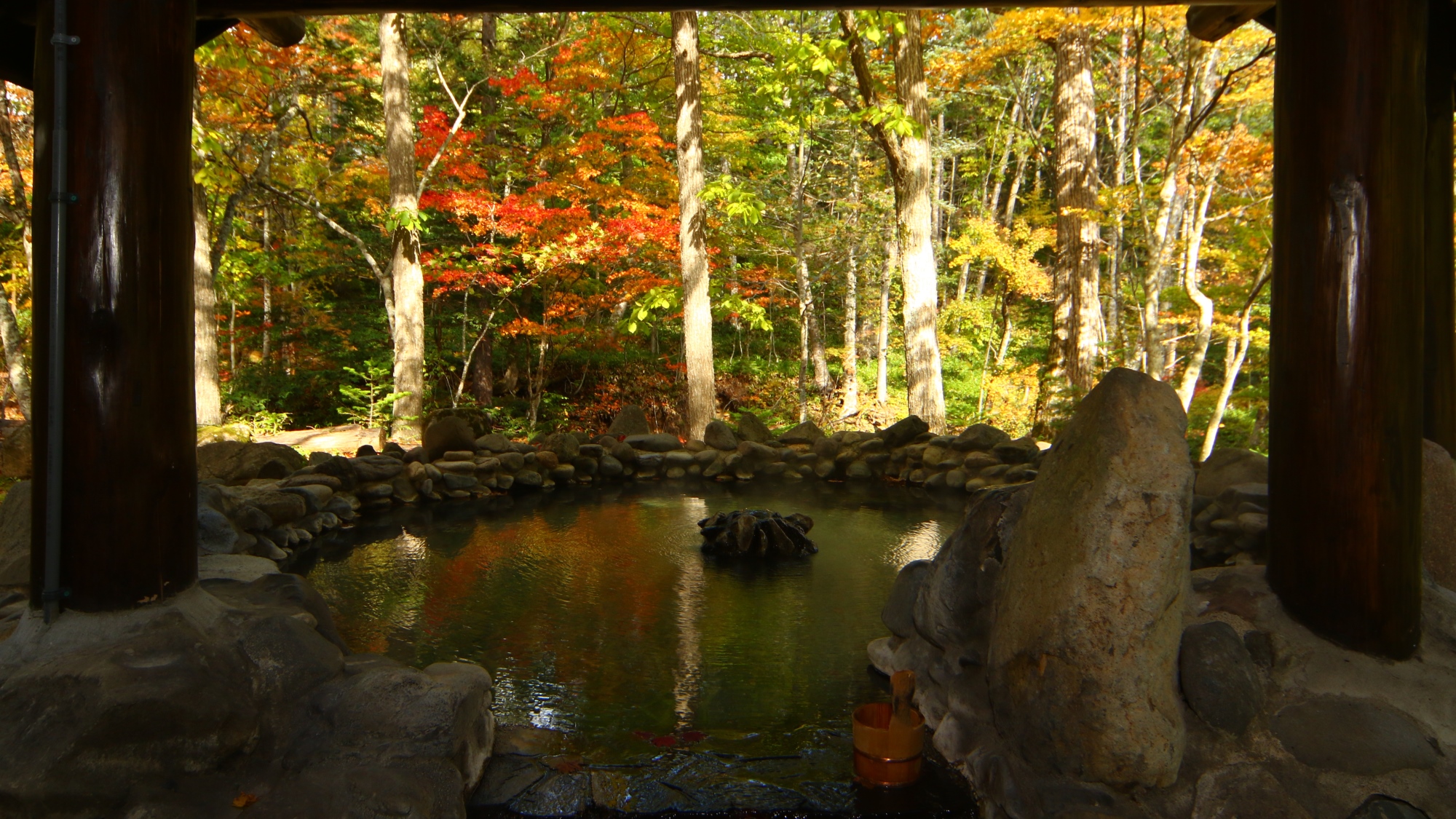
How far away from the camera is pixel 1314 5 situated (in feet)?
8.78

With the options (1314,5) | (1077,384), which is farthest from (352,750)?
(1077,384)

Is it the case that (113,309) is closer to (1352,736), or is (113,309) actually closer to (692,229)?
(1352,736)

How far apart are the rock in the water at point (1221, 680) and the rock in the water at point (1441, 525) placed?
1419mm

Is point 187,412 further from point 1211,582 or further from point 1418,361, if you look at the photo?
point 1418,361

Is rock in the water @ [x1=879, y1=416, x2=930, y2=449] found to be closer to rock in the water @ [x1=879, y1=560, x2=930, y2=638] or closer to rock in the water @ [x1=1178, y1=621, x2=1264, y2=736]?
rock in the water @ [x1=879, y1=560, x2=930, y2=638]

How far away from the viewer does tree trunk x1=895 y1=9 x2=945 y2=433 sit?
32.9ft

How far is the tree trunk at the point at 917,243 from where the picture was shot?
32.9ft

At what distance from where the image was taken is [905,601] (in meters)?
3.63

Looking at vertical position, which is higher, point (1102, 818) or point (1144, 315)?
point (1144, 315)

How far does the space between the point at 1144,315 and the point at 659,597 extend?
7225 millimetres

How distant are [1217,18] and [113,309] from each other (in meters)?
4.44

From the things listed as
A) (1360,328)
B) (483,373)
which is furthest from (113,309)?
(483,373)

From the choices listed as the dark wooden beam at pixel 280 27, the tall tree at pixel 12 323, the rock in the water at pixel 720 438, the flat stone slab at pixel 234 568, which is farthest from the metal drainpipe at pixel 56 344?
the tall tree at pixel 12 323

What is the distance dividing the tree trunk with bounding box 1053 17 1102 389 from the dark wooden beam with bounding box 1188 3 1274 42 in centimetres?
602
